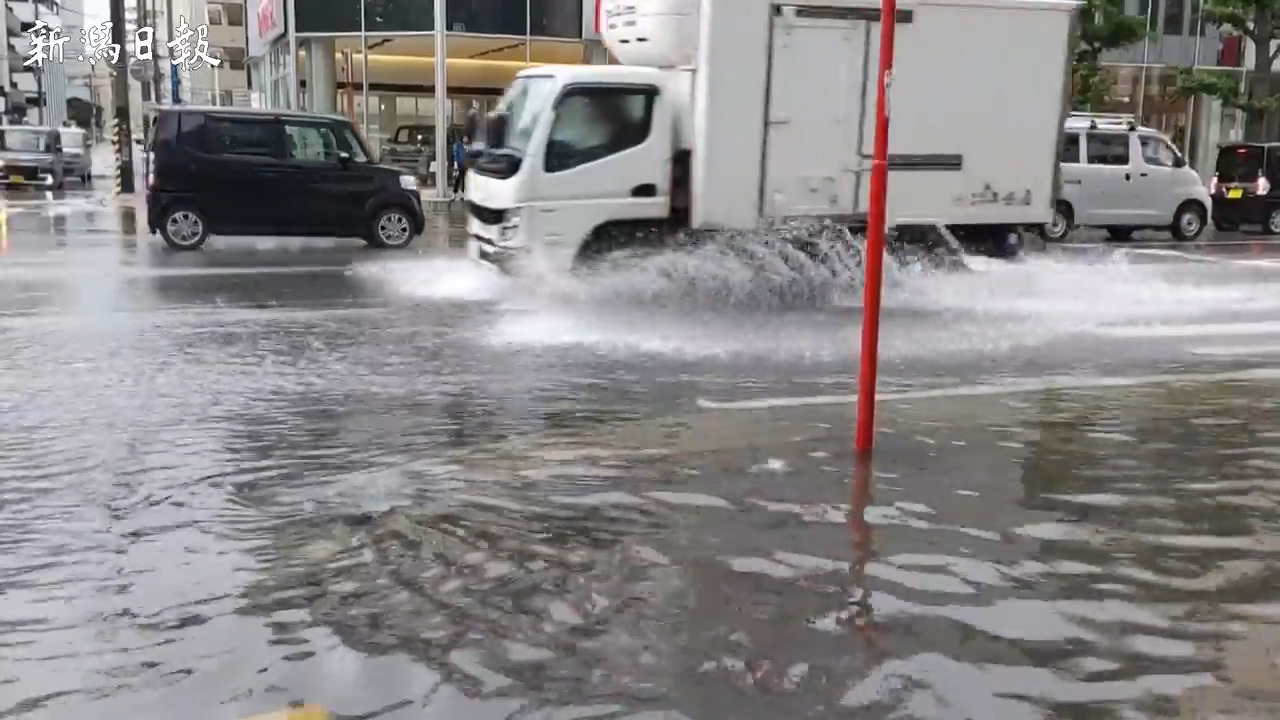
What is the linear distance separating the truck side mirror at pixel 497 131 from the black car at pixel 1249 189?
688 inches

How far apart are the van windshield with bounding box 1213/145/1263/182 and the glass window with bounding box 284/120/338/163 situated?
1744 centimetres

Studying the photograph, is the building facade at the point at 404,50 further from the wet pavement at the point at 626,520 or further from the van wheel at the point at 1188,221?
the wet pavement at the point at 626,520

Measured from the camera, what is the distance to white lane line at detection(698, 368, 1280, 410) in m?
7.68

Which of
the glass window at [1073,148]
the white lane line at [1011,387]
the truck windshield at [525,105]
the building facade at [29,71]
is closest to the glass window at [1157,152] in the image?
the glass window at [1073,148]

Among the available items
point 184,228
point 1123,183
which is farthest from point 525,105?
point 1123,183

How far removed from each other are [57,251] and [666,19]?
976 cm

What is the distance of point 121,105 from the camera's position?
92.2ft

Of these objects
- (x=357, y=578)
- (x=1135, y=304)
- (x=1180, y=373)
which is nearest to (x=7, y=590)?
(x=357, y=578)

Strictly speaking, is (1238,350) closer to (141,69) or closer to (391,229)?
(391,229)

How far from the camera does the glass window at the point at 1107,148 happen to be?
2033 cm

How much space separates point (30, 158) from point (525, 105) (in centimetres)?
2461

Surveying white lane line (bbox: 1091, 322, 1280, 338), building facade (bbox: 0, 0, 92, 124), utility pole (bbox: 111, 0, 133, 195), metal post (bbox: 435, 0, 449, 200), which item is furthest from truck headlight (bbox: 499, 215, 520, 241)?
building facade (bbox: 0, 0, 92, 124)

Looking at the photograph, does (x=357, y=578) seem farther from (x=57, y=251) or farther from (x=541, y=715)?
(x=57, y=251)

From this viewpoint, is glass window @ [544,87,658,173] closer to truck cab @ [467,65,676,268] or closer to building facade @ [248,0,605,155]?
truck cab @ [467,65,676,268]
